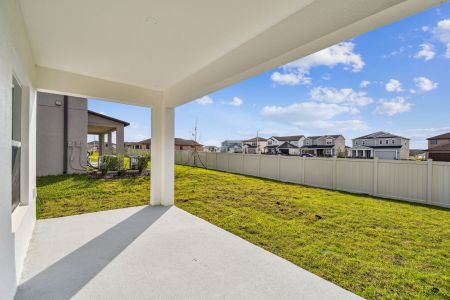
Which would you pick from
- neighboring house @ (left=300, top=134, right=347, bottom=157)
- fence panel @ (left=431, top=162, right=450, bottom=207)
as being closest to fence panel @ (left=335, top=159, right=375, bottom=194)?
fence panel @ (left=431, top=162, right=450, bottom=207)

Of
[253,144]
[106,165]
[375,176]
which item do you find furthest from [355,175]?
[253,144]

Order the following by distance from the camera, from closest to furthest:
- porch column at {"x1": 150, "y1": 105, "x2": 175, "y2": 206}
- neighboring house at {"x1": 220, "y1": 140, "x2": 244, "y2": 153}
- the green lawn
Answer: the green lawn < porch column at {"x1": 150, "y1": 105, "x2": 175, "y2": 206} < neighboring house at {"x1": 220, "y1": 140, "x2": 244, "y2": 153}

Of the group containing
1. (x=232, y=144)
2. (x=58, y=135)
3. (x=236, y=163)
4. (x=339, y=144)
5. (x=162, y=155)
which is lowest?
(x=236, y=163)

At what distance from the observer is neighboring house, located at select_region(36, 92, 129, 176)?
8.30 metres

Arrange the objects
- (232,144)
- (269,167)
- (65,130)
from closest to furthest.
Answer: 1. (65,130)
2. (269,167)
3. (232,144)

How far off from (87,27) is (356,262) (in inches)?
162

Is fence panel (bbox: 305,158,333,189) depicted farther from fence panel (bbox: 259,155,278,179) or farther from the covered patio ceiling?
the covered patio ceiling

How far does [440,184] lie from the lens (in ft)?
17.6

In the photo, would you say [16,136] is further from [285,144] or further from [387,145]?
[285,144]

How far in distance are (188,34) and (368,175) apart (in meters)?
6.65

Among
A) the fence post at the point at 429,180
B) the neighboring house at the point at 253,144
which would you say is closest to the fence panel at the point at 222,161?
the fence post at the point at 429,180

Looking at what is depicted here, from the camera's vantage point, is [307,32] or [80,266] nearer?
[307,32]

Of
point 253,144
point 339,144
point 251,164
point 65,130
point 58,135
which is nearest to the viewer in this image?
point 58,135

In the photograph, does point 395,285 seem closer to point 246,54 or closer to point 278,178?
point 246,54
